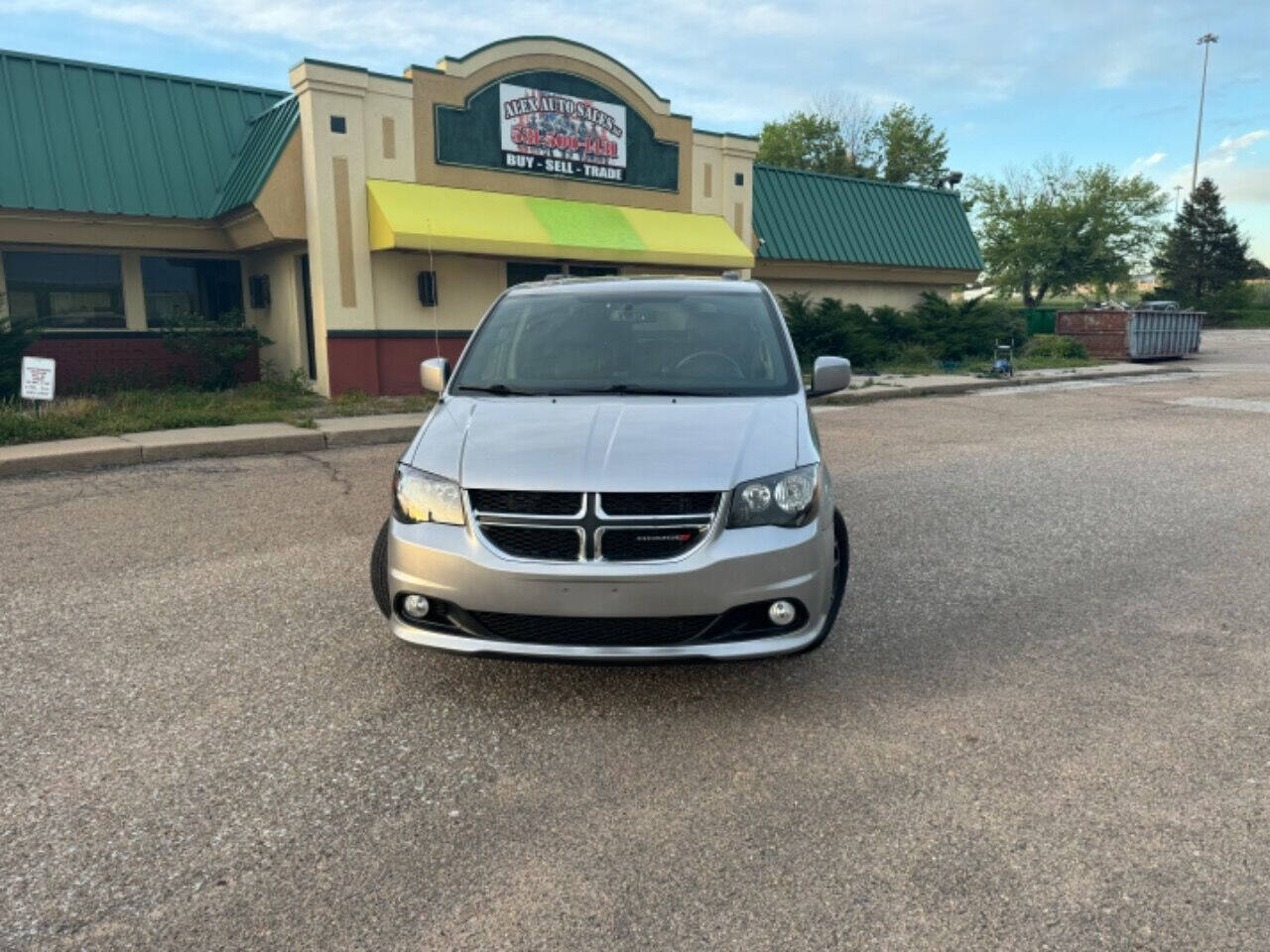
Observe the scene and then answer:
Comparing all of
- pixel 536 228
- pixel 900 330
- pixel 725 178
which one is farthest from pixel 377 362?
pixel 900 330

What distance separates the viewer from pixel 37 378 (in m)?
10.4

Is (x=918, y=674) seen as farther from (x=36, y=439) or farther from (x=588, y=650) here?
(x=36, y=439)

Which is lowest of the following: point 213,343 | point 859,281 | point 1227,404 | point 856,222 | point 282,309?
point 1227,404

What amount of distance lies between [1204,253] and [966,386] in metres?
63.2

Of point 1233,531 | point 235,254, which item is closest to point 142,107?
point 235,254

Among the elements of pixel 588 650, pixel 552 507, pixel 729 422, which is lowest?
pixel 588 650

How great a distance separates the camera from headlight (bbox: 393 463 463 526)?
3.57 metres

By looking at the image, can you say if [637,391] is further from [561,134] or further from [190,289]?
[190,289]

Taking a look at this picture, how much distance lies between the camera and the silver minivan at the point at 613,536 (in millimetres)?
3359

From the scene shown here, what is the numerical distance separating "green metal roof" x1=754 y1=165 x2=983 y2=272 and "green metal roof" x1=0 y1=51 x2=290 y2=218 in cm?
1082

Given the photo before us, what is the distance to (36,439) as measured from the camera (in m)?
9.84

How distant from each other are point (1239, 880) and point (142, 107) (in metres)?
16.2

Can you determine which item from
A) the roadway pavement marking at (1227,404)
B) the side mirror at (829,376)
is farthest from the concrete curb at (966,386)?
the side mirror at (829,376)

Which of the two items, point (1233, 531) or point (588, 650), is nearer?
point (588, 650)
